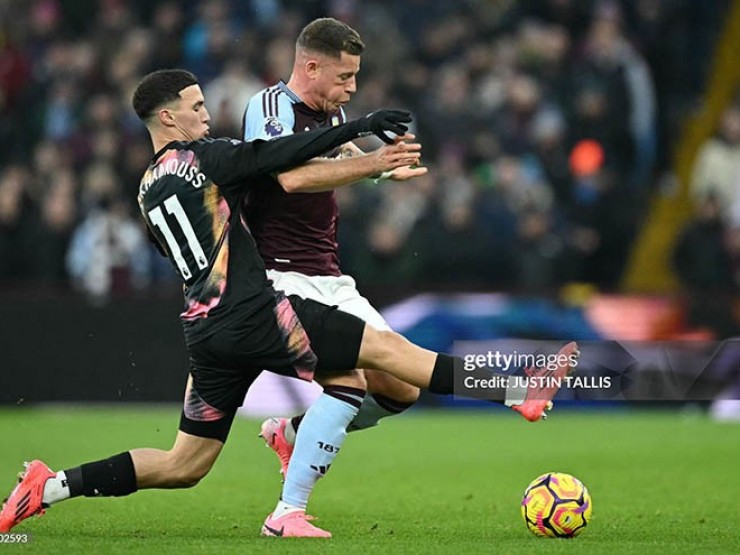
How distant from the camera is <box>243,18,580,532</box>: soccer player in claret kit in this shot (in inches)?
284

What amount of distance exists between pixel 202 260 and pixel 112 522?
167 centimetres

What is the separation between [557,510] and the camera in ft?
23.3

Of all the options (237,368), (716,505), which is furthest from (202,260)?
(716,505)

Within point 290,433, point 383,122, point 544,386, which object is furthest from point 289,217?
point 544,386

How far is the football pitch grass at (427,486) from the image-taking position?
6922 mm

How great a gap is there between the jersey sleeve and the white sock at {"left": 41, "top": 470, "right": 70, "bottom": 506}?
6.07ft

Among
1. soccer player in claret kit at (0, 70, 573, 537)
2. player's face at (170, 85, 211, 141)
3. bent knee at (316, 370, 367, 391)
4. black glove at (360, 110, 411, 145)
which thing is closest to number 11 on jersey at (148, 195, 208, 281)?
soccer player in claret kit at (0, 70, 573, 537)

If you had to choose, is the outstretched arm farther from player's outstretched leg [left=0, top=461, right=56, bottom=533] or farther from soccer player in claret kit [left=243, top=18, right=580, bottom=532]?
player's outstretched leg [left=0, top=461, right=56, bottom=533]

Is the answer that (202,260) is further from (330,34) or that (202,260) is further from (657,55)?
(657,55)

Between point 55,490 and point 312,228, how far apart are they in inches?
70.6

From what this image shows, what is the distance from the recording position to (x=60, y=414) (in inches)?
591
